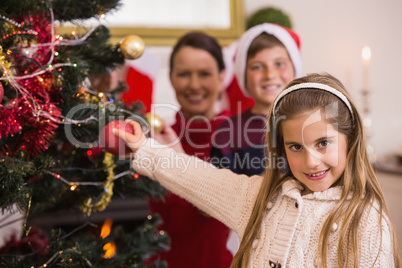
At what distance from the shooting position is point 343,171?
85 centimetres

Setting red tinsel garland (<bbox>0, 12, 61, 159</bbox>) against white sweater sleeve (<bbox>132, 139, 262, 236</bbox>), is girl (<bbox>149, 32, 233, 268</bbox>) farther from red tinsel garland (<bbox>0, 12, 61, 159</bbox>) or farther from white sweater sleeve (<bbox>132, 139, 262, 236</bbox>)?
red tinsel garland (<bbox>0, 12, 61, 159</bbox>)

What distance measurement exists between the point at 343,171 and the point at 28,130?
661 mm

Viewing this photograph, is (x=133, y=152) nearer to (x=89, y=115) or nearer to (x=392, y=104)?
(x=89, y=115)

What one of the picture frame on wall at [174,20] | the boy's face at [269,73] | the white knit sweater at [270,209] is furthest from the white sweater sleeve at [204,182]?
the picture frame on wall at [174,20]

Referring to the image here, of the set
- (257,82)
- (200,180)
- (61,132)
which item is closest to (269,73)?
(257,82)

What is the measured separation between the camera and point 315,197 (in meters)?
0.85

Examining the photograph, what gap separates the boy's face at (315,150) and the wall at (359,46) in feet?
7.64

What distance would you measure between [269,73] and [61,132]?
639 millimetres

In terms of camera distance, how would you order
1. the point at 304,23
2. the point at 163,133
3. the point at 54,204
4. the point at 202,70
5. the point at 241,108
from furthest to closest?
1. the point at 304,23
2. the point at 241,108
3. the point at 202,70
4. the point at 163,133
5. the point at 54,204

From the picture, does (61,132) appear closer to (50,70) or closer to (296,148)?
(50,70)

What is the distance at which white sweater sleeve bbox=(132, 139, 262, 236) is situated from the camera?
37.7 inches

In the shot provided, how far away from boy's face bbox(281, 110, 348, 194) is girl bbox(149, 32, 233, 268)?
561 mm

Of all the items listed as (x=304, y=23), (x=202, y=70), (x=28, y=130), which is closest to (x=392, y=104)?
(x=304, y=23)

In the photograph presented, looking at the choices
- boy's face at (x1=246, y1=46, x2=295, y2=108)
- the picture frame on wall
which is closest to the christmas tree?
boy's face at (x1=246, y1=46, x2=295, y2=108)
